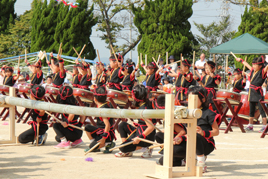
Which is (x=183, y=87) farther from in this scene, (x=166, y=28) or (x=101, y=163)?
(x=166, y=28)

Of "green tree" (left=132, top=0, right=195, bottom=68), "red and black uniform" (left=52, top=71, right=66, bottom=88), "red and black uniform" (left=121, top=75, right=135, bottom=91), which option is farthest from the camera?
"green tree" (left=132, top=0, right=195, bottom=68)

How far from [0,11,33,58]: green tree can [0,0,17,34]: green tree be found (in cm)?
55

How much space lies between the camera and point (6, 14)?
27.0 m

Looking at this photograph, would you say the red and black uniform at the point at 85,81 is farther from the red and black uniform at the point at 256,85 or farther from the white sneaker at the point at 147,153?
the white sneaker at the point at 147,153

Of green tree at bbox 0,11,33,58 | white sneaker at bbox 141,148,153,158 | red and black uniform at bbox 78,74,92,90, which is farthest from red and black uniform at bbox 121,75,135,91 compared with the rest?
green tree at bbox 0,11,33,58

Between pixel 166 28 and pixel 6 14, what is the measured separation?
39.8ft

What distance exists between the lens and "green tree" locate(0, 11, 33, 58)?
24.8m

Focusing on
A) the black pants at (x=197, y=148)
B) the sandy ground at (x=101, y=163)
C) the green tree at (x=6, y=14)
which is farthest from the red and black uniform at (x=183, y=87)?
the green tree at (x=6, y=14)

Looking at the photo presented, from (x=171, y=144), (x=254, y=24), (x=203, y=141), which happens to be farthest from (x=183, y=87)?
(x=254, y=24)

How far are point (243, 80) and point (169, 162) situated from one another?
19.8 feet

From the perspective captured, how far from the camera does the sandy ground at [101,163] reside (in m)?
4.46

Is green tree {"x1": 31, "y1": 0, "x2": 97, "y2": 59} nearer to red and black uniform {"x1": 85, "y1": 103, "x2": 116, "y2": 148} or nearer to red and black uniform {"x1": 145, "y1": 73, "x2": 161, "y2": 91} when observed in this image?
red and black uniform {"x1": 145, "y1": 73, "x2": 161, "y2": 91}

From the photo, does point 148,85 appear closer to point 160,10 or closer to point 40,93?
point 40,93

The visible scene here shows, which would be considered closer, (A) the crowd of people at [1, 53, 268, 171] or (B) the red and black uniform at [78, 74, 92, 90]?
(A) the crowd of people at [1, 53, 268, 171]
